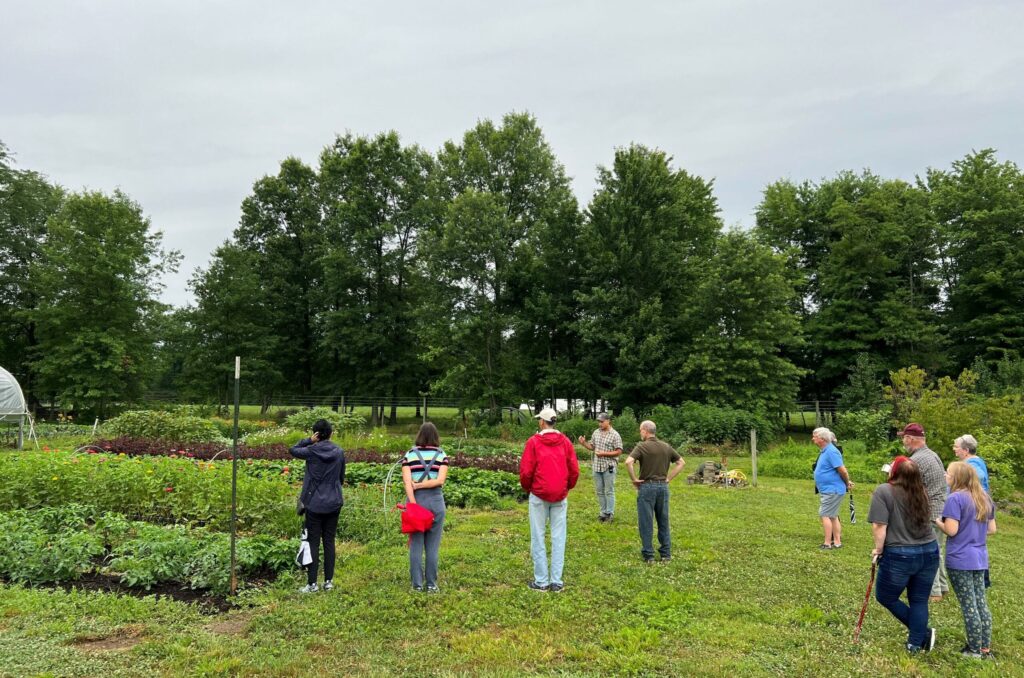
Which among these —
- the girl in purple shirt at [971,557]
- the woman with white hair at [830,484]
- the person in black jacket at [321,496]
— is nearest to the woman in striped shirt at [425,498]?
the person in black jacket at [321,496]

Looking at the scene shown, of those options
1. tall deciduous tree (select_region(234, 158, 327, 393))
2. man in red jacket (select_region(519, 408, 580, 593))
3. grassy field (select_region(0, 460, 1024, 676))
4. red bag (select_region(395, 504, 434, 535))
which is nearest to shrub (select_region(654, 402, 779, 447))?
grassy field (select_region(0, 460, 1024, 676))

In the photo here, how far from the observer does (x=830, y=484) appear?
814 cm

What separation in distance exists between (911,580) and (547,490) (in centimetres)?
328

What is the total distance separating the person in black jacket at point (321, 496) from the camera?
20.0 feet

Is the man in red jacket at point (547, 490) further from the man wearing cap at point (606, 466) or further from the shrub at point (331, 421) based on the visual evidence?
the shrub at point (331, 421)

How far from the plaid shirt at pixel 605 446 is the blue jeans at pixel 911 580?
4.97m

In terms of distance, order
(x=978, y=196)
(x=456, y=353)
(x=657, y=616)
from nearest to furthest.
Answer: (x=657, y=616) → (x=456, y=353) → (x=978, y=196)

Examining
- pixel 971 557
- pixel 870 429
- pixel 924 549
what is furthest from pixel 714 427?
pixel 924 549

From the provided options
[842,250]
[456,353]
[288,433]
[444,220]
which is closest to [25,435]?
[288,433]

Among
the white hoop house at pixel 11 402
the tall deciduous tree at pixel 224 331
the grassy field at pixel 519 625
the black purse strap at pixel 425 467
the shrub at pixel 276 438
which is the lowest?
the grassy field at pixel 519 625

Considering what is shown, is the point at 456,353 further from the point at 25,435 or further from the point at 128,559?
the point at 128,559

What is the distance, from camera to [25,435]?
2180 centimetres

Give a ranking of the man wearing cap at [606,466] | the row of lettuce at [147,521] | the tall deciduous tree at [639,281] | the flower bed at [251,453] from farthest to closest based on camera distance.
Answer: the tall deciduous tree at [639,281]
the flower bed at [251,453]
the man wearing cap at [606,466]
the row of lettuce at [147,521]

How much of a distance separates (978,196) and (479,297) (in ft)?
94.6
